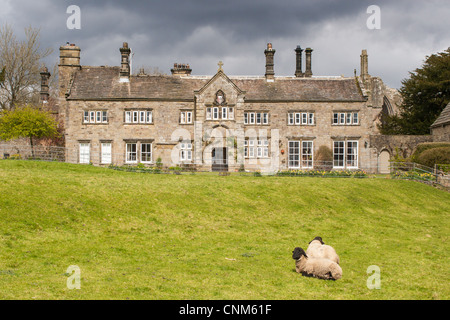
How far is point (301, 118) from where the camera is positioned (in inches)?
1655

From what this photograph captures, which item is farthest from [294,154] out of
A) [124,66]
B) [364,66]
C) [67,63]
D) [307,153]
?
[67,63]

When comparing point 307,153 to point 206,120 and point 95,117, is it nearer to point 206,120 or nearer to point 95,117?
point 206,120

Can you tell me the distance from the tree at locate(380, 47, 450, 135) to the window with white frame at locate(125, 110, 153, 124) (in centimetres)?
2846

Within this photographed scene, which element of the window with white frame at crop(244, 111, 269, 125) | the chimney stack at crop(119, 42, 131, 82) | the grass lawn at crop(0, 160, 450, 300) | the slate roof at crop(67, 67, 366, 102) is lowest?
the grass lawn at crop(0, 160, 450, 300)

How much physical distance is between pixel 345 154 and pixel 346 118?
11.5 feet

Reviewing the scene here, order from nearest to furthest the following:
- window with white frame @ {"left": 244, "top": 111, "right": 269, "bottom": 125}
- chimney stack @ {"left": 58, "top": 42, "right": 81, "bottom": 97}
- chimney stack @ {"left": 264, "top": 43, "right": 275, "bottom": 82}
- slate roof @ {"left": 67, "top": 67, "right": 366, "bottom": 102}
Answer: slate roof @ {"left": 67, "top": 67, "right": 366, "bottom": 102} < window with white frame @ {"left": 244, "top": 111, "right": 269, "bottom": 125} < chimney stack @ {"left": 58, "top": 42, "right": 81, "bottom": 97} < chimney stack @ {"left": 264, "top": 43, "right": 275, "bottom": 82}

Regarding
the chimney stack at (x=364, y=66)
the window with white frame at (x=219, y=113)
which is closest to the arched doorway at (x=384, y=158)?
the chimney stack at (x=364, y=66)

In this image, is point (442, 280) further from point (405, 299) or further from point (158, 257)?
point (158, 257)

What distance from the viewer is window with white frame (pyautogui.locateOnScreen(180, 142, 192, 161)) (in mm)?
40719

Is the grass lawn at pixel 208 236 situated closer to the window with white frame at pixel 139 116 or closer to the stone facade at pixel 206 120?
the stone facade at pixel 206 120

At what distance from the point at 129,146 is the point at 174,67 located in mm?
10551

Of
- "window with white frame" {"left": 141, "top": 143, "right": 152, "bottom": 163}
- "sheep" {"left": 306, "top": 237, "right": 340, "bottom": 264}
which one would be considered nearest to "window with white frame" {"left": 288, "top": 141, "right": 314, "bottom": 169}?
"window with white frame" {"left": 141, "top": 143, "right": 152, "bottom": 163}

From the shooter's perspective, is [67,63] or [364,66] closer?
[67,63]

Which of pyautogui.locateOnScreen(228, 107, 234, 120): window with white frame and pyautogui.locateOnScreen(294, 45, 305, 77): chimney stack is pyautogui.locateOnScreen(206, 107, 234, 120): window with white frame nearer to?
pyautogui.locateOnScreen(228, 107, 234, 120): window with white frame
